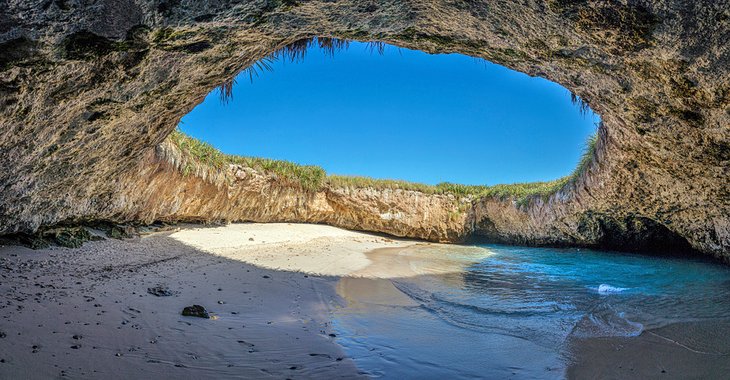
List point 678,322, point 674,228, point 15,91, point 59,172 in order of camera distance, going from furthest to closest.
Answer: point 674,228, point 59,172, point 678,322, point 15,91

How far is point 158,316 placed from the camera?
290cm

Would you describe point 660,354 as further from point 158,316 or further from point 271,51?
point 271,51

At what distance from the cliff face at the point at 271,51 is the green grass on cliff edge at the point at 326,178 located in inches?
80.6

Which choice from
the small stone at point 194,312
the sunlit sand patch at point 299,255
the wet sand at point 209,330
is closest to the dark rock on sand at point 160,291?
the wet sand at point 209,330

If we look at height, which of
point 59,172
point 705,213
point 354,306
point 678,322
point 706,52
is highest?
point 706,52

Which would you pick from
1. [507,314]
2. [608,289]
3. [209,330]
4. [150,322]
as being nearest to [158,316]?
[150,322]

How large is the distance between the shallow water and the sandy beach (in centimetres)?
36

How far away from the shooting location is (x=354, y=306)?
155 inches

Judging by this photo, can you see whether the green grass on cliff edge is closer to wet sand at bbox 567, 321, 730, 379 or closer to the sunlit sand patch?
the sunlit sand patch

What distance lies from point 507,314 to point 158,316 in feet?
9.74

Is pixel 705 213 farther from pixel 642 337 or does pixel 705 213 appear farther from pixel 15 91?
pixel 15 91

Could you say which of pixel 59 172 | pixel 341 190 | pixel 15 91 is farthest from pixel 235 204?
pixel 15 91

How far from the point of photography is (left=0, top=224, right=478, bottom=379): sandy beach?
2.06 m

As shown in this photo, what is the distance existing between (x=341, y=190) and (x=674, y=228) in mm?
8556
